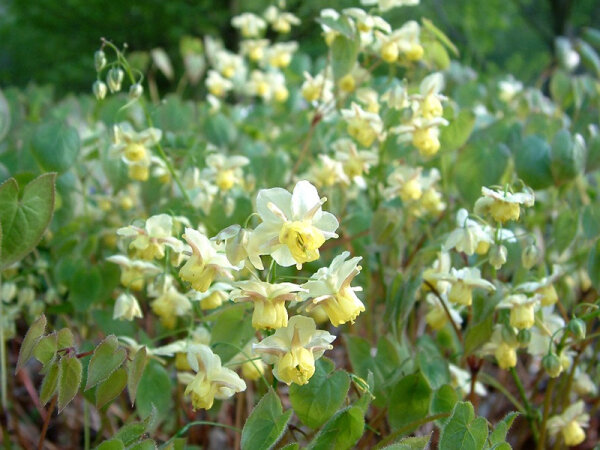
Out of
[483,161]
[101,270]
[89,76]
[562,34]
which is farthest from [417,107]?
[89,76]

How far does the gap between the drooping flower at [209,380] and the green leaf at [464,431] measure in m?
0.23

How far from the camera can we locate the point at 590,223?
1.26 metres

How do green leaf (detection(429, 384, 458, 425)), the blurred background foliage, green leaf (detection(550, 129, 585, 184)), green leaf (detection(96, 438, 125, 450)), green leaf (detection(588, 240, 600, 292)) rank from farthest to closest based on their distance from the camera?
1. the blurred background foliage
2. green leaf (detection(550, 129, 585, 184))
3. green leaf (detection(588, 240, 600, 292))
4. green leaf (detection(429, 384, 458, 425))
5. green leaf (detection(96, 438, 125, 450))

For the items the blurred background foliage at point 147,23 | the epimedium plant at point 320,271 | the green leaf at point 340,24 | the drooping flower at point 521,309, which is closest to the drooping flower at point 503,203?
the epimedium plant at point 320,271

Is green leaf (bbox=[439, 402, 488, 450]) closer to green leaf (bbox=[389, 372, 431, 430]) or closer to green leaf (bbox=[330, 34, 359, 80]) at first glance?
green leaf (bbox=[389, 372, 431, 430])

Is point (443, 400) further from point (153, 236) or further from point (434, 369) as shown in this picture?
point (153, 236)

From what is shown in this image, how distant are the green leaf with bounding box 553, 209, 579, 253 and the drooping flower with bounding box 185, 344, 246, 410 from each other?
67cm

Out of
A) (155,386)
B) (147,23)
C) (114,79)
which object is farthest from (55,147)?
(147,23)

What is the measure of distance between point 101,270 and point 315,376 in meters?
0.57

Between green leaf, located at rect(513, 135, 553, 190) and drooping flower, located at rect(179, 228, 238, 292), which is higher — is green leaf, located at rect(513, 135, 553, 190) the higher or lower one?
the lower one

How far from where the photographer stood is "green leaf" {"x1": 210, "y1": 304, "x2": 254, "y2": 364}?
0.98 m

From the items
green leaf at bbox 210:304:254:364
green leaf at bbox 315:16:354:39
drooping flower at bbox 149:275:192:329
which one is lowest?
drooping flower at bbox 149:275:192:329

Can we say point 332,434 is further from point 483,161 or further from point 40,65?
point 40,65

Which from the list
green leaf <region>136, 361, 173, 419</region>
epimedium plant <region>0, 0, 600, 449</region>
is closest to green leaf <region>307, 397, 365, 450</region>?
epimedium plant <region>0, 0, 600, 449</region>
